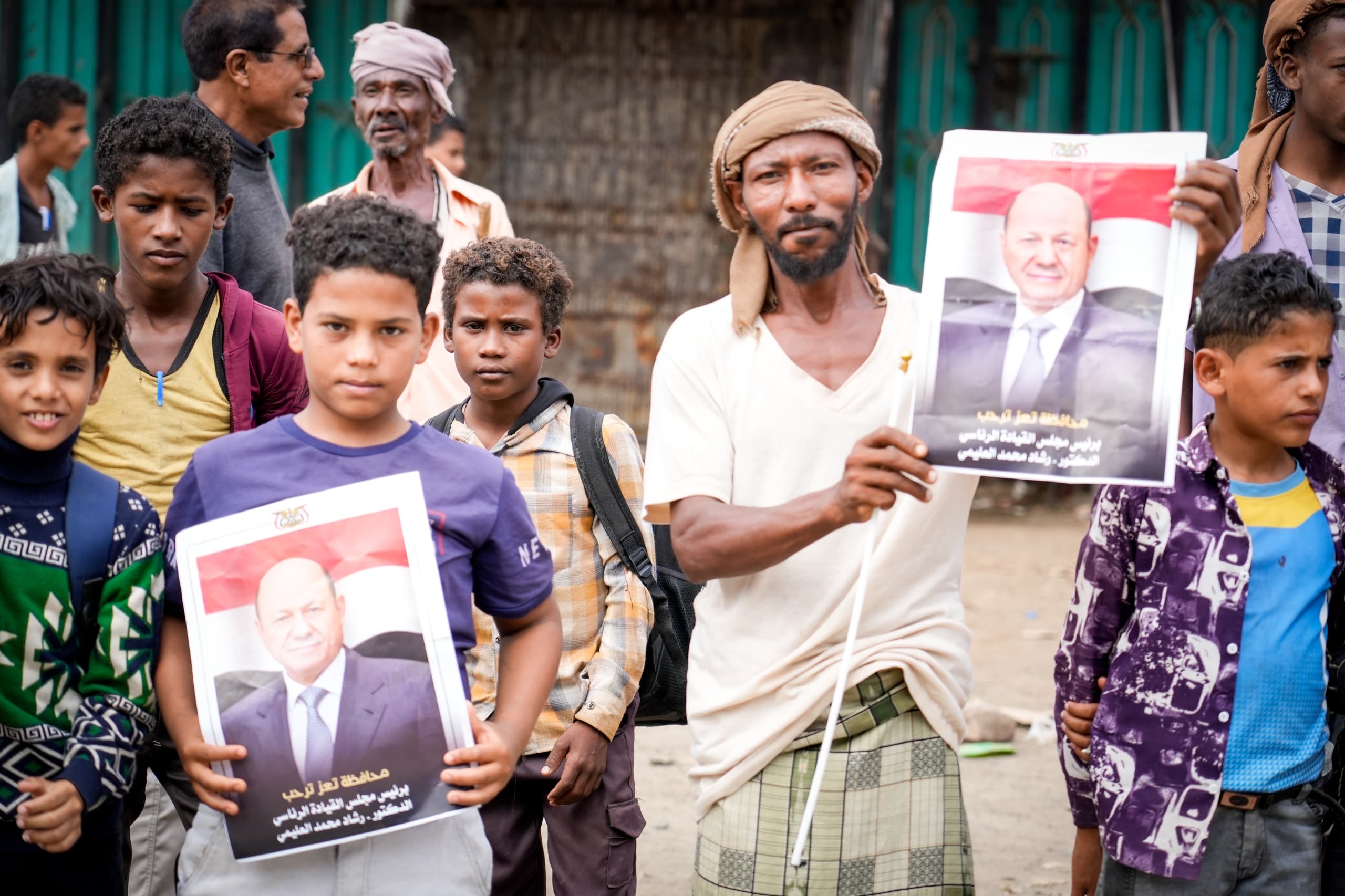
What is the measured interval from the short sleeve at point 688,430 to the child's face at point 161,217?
110 cm

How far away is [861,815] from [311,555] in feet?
3.68

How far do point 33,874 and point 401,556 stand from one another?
900 mm

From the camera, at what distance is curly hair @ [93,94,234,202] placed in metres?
3.09

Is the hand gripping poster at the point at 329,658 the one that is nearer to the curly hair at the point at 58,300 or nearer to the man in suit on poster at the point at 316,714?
the man in suit on poster at the point at 316,714

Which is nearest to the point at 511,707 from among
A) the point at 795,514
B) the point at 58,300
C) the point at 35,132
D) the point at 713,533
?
the point at 713,533

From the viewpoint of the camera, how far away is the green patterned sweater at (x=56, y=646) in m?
2.39

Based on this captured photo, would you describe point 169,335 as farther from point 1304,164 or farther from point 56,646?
point 1304,164

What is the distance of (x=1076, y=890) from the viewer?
3127 millimetres

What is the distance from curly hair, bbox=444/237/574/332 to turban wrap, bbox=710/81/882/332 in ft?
2.30

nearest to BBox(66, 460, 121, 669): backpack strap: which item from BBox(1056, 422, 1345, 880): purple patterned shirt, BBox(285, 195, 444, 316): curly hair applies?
BBox(285, 195, 444, 316): curly hair

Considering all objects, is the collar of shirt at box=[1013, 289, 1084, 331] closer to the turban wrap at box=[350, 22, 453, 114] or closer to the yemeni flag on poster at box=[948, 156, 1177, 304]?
→ the yemeni flag on poster at box=[948, 156, 1177, 304]

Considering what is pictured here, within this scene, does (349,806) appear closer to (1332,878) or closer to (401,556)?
(401,556)

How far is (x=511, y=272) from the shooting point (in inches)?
136

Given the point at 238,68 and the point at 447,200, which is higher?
the point at 238,68
